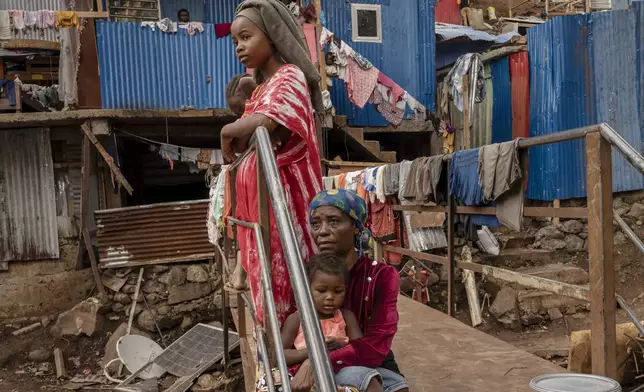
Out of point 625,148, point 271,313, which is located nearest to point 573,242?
point 625,148

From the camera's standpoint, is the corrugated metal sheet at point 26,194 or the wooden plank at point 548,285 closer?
the wooden plank at point 548,285

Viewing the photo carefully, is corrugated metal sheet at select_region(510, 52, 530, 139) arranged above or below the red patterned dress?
above

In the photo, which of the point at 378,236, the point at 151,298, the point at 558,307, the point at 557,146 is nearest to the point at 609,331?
the point at 378,236

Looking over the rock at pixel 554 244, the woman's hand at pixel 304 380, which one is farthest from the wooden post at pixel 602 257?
the rock at pixel 554 244

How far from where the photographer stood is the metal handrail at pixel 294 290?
118 cm

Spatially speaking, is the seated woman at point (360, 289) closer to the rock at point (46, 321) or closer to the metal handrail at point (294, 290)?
the metal handrail at point (294, 290)

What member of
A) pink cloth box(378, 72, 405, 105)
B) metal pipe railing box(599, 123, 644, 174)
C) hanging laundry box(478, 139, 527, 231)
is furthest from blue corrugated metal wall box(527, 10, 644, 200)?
metal pipe railing box(599, 123, 644, 174)

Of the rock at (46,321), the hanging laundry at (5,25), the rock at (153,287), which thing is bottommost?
the rock at (46,321)

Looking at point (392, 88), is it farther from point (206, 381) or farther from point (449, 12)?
point (449, 12)

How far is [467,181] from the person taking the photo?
4566 millimetres

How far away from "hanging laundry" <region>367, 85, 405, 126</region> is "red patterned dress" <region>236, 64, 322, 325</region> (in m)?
8.23

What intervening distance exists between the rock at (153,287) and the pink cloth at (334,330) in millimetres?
8738

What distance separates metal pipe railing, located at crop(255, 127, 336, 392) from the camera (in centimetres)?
117

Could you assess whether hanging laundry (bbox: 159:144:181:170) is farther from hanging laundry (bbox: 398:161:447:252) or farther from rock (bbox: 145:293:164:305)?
hanging laundry (bbox: 398:161:447:252)
